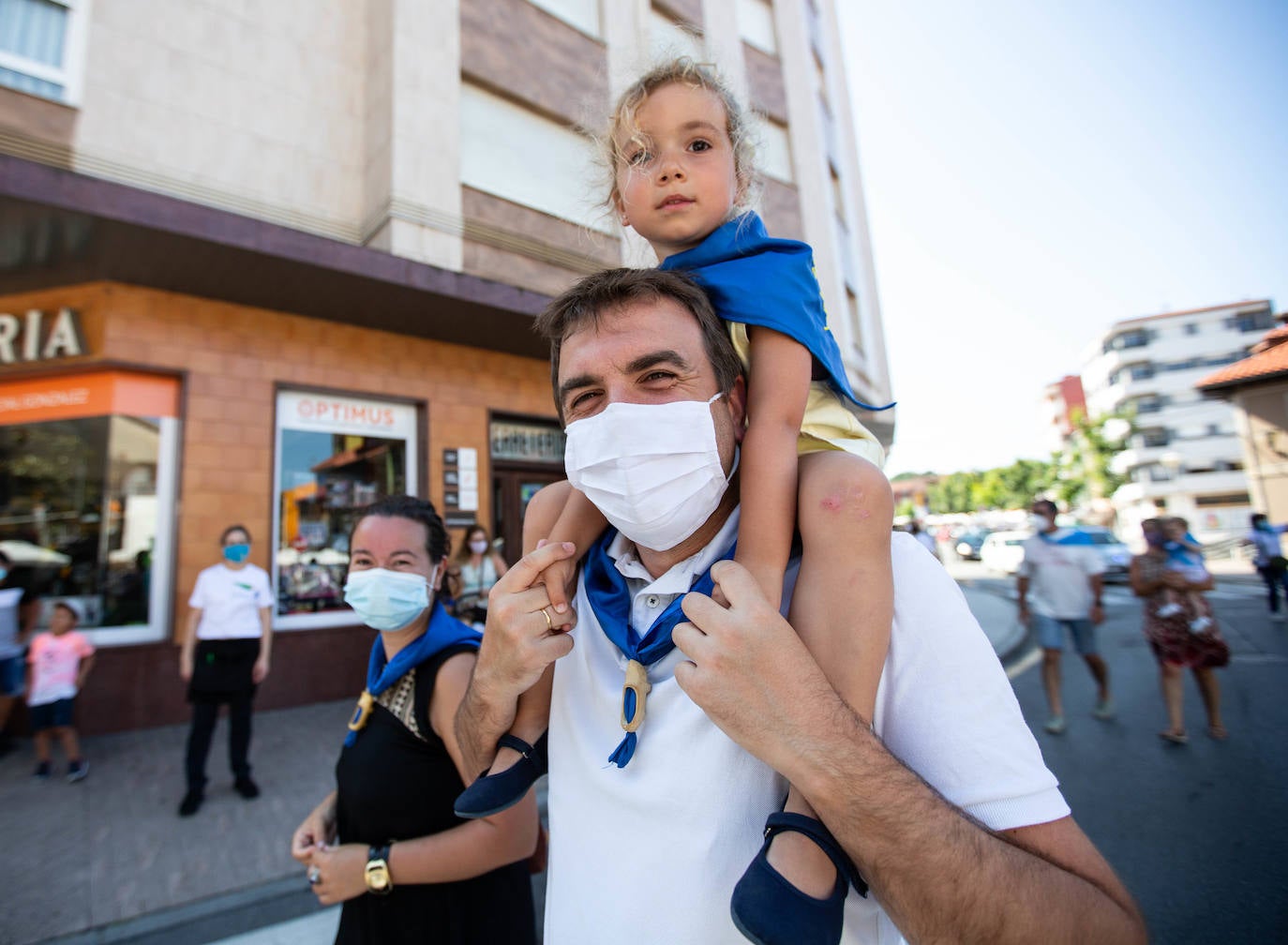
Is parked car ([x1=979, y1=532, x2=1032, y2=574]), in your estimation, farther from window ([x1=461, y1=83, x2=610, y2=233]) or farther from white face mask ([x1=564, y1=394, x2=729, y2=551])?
white face mask ([x1=564, y1=394, x2=729, y2=551])

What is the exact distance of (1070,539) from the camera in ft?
20.6

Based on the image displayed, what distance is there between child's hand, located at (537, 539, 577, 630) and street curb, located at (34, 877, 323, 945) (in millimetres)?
3325

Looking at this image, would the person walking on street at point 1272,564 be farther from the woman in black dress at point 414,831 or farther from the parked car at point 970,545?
the parked car at point 970,545

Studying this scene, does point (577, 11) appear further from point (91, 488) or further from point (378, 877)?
point (378, 877)

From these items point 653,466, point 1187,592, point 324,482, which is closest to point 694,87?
point 653,466

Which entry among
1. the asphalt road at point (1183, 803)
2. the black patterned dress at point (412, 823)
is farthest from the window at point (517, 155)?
the asphalt road at point (1183, 803)

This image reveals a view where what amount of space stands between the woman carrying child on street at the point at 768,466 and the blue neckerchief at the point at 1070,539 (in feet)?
19.9

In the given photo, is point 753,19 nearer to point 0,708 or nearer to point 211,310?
point 211,310

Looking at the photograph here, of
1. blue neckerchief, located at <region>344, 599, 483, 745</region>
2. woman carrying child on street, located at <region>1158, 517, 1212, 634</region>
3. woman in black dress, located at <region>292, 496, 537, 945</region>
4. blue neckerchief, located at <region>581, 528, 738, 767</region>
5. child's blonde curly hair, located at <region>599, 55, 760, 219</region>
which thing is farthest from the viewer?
woman carrying child on street, located at <region>1158, 517, 1212, 634</region>

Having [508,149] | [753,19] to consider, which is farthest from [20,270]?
[753,19]

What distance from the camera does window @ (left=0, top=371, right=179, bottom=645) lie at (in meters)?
6.26

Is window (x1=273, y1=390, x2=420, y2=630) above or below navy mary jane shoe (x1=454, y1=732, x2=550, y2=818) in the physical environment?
Answer: above

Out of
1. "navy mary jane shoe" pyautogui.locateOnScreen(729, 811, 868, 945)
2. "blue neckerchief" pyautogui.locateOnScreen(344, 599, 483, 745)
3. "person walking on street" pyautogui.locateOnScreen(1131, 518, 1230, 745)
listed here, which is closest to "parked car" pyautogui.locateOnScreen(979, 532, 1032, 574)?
"person walking on street" pyautogui.locateOnScreen(1131, 518, 1230, 745)

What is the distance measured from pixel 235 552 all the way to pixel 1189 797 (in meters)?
7.30
